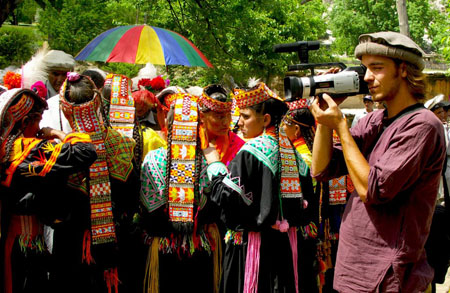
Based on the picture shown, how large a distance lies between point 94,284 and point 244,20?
6.09 meters

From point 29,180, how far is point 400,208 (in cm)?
228

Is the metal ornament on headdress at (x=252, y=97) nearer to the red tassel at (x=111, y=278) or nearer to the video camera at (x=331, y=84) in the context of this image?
the video camera at (x=331, y=84)

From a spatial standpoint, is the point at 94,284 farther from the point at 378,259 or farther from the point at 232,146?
the point at 378,259

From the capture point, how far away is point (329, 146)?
2.41m

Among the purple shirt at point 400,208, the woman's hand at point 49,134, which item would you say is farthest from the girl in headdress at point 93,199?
the purple shirt at point 400,208

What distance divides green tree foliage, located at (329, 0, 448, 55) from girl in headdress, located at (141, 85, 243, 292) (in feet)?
97.3

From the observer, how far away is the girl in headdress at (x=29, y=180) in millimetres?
2977

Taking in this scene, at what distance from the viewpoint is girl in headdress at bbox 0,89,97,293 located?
9.77ft

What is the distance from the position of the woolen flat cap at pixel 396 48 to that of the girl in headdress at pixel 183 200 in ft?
4.76

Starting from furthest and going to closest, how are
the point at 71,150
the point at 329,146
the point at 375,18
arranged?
the point at 375,18 < the point at 71,150 < the point at 329,146

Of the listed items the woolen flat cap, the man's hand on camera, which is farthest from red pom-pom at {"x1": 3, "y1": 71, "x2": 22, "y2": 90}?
the woolen flat cap

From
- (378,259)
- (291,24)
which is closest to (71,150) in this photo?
(378,259)

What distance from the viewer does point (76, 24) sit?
10383 millimetres

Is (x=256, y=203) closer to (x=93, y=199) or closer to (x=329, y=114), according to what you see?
(x=329, y=114)
